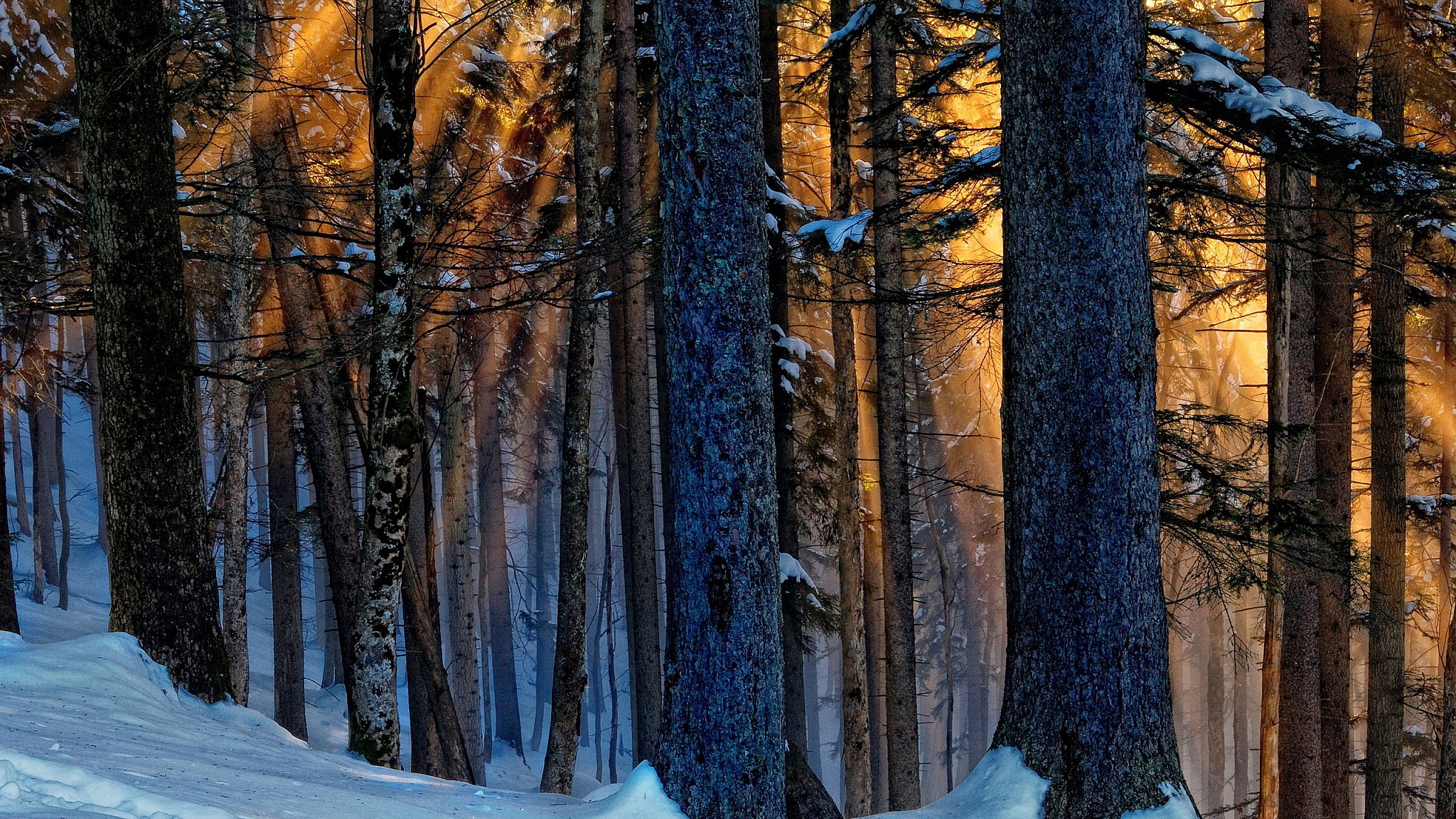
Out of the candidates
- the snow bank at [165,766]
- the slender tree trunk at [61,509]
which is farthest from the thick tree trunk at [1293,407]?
the slender tree trunk at [61,509]

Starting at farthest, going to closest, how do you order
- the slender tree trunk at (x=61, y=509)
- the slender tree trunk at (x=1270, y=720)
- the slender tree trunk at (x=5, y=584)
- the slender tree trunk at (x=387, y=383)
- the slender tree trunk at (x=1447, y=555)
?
the slender tree trunk at (x=61, y=509)
the slender tree trunk at (x=1447, y=555)
the slender tree trunk at (x=1270, y=720)
the slender tree trunk at (x=5, y=584)
the slender tree trunk at (x=387, y=383)

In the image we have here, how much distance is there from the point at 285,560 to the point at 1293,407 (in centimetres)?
1565

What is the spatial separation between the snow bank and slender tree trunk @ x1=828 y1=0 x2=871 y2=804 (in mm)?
6388

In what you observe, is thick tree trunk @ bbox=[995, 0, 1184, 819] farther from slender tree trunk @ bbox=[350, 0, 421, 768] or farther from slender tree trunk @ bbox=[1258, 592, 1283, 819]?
slender tree trunk @ bbox=[1258, 592, 1283, 819]

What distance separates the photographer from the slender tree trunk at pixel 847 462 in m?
10.4

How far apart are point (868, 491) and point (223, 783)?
47.1 feet

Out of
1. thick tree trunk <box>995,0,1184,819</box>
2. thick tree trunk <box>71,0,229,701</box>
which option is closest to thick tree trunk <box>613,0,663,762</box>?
thick tree trunk <box>71,0,229,701</box>

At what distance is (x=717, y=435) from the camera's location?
4.42 m

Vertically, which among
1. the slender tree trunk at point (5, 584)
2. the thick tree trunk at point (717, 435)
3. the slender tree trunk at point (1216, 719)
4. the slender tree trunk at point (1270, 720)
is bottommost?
the slender tree trunk at point (1216, 719)

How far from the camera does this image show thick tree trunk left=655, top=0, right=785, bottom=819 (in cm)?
439

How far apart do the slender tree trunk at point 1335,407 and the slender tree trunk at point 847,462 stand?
5.23m

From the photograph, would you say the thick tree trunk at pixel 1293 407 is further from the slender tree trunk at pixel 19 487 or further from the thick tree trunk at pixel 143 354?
the slender tree trunk at pixel 19 487

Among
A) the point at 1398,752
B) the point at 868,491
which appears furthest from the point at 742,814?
the point at 868,491

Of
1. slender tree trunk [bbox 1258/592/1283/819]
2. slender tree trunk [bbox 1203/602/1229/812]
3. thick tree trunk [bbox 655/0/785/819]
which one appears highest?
thick tree trunk [bbox 655/0/785/819]
